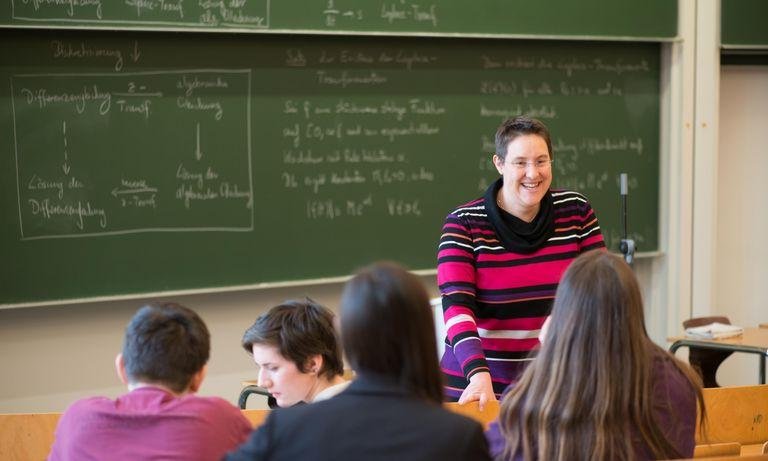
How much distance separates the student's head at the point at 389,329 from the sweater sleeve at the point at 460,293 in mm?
1304

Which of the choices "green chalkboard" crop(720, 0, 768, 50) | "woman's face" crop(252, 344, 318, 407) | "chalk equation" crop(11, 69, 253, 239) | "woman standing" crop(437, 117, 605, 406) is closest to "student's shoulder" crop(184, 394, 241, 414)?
"woman's face" crop(252, 344, 318, 407)

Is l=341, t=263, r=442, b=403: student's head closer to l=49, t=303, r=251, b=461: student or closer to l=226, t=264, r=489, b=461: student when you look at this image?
l=226, t=264, r=489, b=461: student

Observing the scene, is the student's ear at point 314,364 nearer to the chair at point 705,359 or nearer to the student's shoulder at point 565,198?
the student's shoulder at point 565,198

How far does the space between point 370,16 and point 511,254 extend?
2.59m

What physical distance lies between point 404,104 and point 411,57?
0.85 ft

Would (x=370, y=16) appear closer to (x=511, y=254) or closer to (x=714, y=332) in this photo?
(x=714, y=332)

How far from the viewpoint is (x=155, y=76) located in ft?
16.7

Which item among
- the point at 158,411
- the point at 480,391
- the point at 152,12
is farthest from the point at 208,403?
the point at 152,12

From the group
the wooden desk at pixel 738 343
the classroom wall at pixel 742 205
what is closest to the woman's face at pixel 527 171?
the wooden desk at pixel 738 343

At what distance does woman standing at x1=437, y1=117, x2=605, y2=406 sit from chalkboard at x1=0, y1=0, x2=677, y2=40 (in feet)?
7.62

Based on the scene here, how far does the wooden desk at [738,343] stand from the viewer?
16.1 feet

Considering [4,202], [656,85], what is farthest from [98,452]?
[656,85]

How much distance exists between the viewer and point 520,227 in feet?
10.8

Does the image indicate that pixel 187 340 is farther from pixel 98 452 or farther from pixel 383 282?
pixel 383 282
